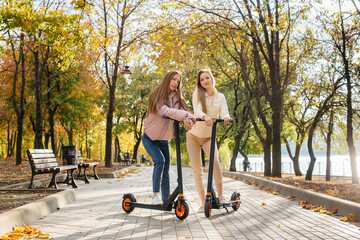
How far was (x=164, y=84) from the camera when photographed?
239 inches

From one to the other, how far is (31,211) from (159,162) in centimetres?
191

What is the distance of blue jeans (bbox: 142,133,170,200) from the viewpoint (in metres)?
6.09

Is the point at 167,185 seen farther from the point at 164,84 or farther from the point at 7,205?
the point at 7,205

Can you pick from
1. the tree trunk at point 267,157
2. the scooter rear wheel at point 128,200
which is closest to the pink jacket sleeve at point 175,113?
the scooter rear wheel at point 128,200

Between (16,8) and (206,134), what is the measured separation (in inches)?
292

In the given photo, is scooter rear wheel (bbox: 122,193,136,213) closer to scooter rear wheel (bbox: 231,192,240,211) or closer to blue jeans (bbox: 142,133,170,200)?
blue jeans (bbox: 142,133,170,200)

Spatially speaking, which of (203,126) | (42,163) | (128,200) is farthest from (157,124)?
(42,163)

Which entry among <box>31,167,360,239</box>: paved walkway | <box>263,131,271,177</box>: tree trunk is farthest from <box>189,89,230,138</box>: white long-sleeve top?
<box>263,131,271,177</box>: tree trunk

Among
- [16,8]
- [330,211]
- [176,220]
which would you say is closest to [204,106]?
[176,220]

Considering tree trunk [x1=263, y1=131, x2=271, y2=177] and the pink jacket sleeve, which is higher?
the pink jacket sleeve

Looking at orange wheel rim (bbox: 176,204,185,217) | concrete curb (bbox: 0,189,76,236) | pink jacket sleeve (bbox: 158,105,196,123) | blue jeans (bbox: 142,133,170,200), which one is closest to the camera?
concrete curb (bbox: 0,189,76,236)

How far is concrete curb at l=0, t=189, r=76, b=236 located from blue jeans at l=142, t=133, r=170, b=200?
1722 millimetres

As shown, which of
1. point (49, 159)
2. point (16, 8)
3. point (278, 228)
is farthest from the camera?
point (16, 8)

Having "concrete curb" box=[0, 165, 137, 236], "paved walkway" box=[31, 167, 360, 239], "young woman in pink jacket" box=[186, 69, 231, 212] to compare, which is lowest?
"paved walkway" box=[31, 167, 360, 239]
